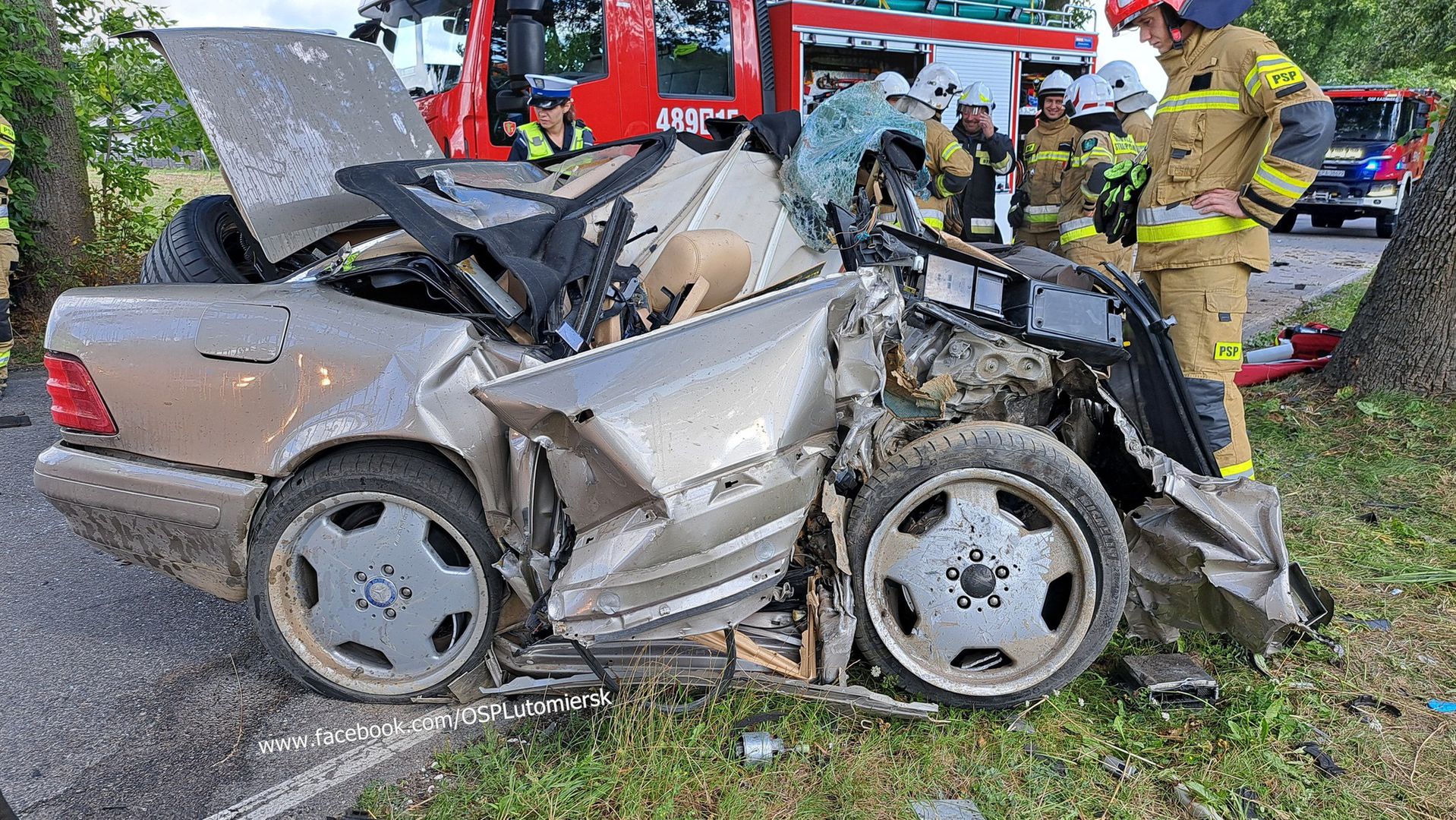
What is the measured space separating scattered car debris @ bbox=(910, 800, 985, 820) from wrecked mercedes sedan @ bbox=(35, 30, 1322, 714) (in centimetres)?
28

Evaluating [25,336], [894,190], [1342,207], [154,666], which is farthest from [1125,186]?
[1342,207]

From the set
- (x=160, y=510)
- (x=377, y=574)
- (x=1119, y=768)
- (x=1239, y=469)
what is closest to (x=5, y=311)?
Result: (x=160, y=510)

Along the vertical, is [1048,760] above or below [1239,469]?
below

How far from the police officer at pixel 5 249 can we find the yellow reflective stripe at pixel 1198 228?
624 cm

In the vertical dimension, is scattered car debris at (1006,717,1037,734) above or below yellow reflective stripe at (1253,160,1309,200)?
below

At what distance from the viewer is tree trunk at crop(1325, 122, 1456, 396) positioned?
15.4 feet

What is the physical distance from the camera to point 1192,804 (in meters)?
2.14

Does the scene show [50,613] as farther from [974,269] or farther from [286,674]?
[974,269]

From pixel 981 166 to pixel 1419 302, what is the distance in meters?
3.36

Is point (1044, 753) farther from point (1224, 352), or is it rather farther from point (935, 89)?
point (935, 89)

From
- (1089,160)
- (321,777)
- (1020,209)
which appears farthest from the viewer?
(1020,209)

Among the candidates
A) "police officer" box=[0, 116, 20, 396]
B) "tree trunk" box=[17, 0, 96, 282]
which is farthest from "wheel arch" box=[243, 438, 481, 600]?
"tree trunk" box=[17, 0, 96, 282]

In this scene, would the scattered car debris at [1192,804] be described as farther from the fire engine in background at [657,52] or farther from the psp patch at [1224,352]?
the fire engine in background at [657,52]

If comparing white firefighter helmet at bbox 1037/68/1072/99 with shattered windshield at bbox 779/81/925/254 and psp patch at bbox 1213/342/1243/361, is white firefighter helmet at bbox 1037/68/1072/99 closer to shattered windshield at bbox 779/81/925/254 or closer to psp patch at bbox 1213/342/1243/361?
psp patch at bbox 1213/342/1243/361
